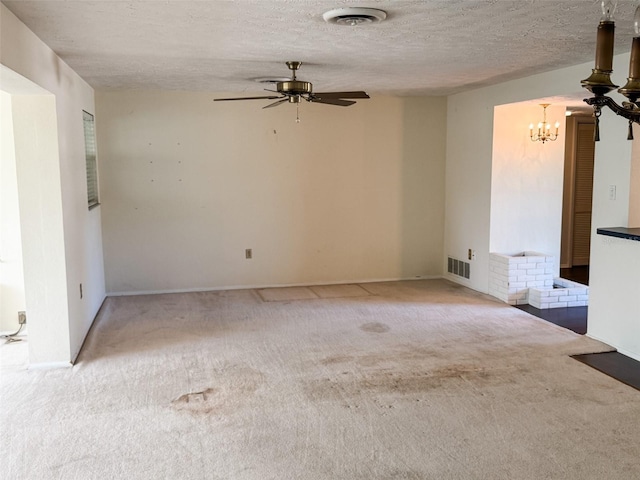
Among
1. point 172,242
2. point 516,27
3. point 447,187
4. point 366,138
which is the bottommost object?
point 172,242

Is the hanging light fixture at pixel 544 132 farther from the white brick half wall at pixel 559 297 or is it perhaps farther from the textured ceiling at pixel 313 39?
the white brick half wall at pixel 559 297

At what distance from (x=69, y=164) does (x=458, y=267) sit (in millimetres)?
4295

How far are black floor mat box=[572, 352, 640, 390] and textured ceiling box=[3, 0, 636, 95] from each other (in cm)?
205

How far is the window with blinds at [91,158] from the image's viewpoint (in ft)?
17.6

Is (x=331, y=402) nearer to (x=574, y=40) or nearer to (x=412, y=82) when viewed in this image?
(x=574, y=40)

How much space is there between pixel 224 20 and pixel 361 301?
3387 millimetres

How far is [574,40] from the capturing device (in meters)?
3.67

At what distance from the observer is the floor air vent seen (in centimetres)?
640

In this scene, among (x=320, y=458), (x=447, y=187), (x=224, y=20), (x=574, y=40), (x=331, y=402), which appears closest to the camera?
(x=320, y=458)

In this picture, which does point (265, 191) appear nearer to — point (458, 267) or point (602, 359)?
point (458, 267)

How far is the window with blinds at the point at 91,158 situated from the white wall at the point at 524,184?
3990 mm

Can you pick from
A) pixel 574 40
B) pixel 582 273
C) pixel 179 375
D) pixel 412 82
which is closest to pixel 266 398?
pixel 179 375

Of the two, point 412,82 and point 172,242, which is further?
point 172,242

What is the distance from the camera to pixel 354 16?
292 cm
